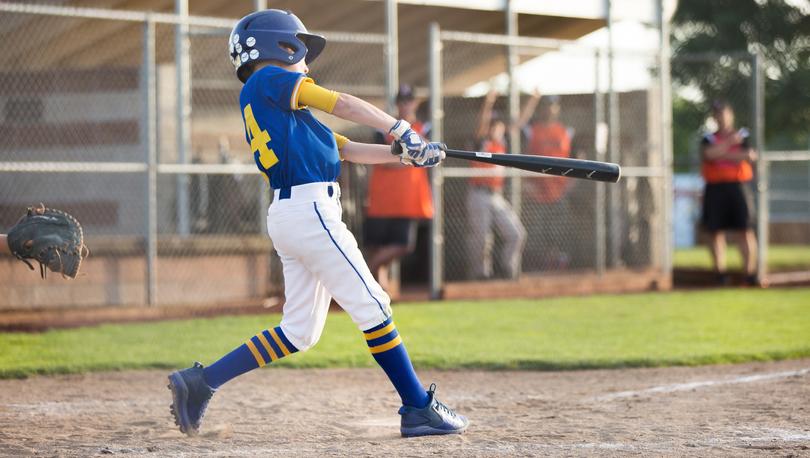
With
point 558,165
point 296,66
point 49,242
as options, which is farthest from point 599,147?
point 49,242

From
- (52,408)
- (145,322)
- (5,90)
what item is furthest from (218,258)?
(52,408)

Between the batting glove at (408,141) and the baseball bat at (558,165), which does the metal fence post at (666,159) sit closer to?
the baseball bat at (558,165)

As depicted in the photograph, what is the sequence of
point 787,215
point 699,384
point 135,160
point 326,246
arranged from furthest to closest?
point 787,215, point 135,160, point 699,384, point 326,246

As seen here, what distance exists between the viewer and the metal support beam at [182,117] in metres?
10.4

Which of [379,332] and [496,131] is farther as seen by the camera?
[496,131]

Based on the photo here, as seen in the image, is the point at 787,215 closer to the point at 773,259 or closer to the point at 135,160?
the point at 773,259

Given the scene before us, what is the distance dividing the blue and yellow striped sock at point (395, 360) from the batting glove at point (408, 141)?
0.72 meters

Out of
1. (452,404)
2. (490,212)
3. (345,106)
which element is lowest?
(452,404)

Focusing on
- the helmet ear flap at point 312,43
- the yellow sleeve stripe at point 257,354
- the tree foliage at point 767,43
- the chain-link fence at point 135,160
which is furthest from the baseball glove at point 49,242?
the tree foliage at point 767,43

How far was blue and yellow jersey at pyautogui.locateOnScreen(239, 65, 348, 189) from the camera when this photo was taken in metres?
4.58

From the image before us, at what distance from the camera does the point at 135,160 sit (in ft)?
39.0

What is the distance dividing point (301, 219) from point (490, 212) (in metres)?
7.53

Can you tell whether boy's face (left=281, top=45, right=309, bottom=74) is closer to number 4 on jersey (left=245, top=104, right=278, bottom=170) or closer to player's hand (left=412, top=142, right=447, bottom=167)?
number 4 on jersey (left=245, top=104, right=278, bottom=170)

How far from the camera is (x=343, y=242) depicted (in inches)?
184
